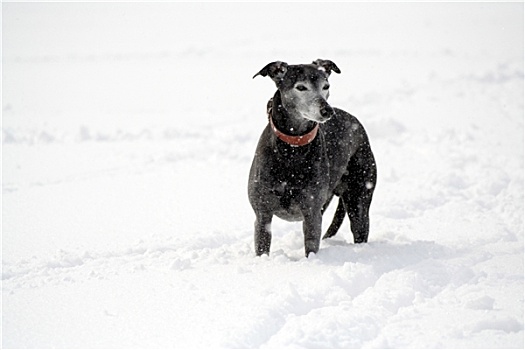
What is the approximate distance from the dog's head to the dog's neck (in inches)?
1.5

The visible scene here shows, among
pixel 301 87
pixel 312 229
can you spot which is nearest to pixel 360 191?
pixel 312 229

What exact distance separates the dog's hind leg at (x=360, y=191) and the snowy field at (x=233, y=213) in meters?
0.21

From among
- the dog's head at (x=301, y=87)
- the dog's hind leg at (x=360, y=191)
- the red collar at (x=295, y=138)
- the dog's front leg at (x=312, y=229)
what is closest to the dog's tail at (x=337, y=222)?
the dog's hind leg at (x=360, y=191)

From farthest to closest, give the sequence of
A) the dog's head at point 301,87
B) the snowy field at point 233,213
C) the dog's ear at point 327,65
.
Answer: the dog's ear at point 327,65 < the dog's head at point 301,87 < the snowy field at point 233,213

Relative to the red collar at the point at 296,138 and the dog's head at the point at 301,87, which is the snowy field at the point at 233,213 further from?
the dog's head at the point at 301,87

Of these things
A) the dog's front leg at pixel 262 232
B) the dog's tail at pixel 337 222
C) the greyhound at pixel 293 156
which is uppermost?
the greyhound at pixel 293 156

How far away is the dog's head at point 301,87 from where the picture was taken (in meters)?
4.04

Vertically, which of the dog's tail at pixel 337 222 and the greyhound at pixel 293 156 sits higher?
the greyhound at pixel 293 156

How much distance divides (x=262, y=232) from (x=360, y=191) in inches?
45.2

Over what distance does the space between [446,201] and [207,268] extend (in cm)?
383

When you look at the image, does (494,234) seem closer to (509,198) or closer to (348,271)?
(509,198)

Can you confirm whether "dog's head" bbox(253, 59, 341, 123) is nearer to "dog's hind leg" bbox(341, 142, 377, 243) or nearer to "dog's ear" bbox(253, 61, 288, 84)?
"dog's ear" bbox(253, 61, 288, 84)

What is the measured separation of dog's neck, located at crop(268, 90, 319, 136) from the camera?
13.8 feet

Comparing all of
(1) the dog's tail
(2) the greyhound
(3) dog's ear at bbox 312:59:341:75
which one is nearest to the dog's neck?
(2) the greyhound
